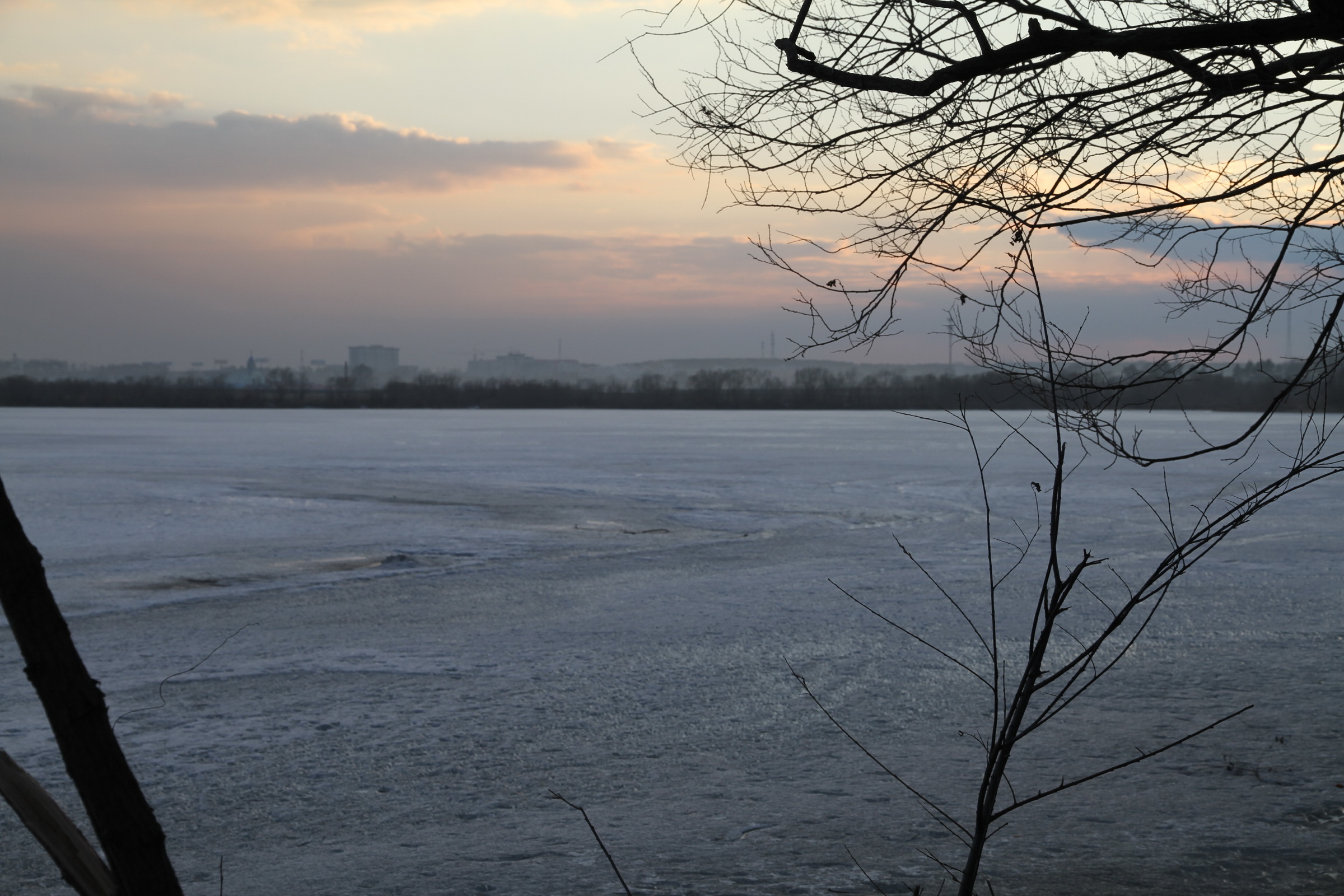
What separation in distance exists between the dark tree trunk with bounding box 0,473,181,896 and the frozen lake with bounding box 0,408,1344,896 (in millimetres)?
2917

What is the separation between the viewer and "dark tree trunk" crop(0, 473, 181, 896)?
1485 millimetres

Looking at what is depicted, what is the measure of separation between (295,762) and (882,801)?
119 inches

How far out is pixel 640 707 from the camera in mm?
6789

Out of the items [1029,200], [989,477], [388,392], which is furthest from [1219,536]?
[388,392]

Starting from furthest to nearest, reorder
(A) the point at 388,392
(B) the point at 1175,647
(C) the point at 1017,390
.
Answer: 1. (A) the point at 388,392
2. (B) the point at 1175,647
3. (C) the point at 1017,390

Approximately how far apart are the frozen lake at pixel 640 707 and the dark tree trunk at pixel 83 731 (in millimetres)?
2917

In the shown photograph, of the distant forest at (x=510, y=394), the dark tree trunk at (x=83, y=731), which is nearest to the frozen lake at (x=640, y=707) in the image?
the dark tree trunk at (x=83, y=731)

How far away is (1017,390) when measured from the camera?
3.84 metres

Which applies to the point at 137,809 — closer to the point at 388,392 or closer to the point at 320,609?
the point at 320,609

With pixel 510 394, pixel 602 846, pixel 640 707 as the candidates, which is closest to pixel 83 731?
pixel 602 846

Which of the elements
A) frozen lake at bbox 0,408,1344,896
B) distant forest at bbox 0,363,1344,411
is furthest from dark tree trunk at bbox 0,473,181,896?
distant forest at bbox 0,363,1344,411

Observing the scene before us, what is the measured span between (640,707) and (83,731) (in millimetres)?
5431

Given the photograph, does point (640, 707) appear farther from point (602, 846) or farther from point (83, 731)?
point (83, 731)

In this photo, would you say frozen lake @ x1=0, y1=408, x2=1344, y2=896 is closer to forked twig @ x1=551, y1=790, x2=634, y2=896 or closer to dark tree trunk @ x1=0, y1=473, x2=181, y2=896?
forked twig @ x1=551, y1=790, x2=634, y2=896
